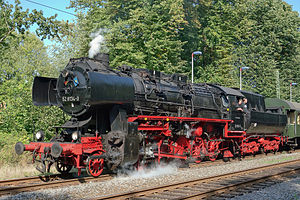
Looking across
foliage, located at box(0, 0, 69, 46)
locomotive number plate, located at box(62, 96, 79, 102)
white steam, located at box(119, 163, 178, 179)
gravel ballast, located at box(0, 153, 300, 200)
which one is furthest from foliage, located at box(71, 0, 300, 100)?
locomotive number plate, located at box(62, 96, 79, 102)

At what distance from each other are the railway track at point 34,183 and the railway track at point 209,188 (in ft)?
7.94

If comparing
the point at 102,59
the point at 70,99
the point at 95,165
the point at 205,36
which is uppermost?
the point at 205,36

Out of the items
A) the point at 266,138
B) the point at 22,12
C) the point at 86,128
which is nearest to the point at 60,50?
the point at 22,12

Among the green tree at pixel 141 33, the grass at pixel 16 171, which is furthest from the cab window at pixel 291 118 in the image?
the grass at pixel 16 171

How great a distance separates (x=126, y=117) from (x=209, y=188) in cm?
327

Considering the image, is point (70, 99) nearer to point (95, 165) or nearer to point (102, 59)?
point (102, 59)

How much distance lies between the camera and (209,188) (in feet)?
28.9

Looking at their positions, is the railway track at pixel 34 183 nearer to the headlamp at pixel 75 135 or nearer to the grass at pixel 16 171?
the headlamp at pixel 75 135

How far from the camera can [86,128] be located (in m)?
10.3

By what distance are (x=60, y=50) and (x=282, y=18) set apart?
85.3ft

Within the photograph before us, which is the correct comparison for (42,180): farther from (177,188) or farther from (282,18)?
(282,18)

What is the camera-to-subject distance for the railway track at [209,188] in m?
7.80

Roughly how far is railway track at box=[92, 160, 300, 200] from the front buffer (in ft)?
6.94

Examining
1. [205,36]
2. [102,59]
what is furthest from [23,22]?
[205,36]
